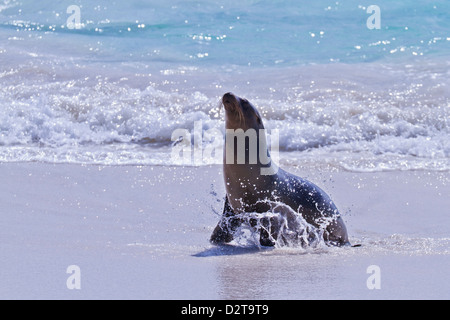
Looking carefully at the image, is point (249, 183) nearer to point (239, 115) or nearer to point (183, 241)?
point (239, 115)

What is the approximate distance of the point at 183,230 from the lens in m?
5.70

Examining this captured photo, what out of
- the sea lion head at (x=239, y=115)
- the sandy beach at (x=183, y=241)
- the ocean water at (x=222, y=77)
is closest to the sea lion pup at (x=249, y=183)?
the sea lion head at (x=239, y=115)

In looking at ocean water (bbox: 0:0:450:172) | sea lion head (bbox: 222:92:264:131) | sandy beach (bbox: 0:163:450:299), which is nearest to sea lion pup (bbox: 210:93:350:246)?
sea lion head (bbox: 222:92:264:131)

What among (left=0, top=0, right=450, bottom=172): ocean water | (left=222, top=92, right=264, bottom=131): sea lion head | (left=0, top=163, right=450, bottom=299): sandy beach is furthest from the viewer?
(left=0, top=0, right=450, bottom=172): ocean water

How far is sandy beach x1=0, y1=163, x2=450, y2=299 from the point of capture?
13.2 feet

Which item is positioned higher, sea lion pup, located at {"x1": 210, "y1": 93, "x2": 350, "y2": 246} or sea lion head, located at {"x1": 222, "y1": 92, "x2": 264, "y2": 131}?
sea lion head, located at {"x1": 222, "y1": 92, "x2": 264, "y2": 131}

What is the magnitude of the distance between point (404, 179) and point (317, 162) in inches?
40.7

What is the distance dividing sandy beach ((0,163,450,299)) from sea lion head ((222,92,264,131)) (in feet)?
1.85

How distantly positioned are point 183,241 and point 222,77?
25.0 ft

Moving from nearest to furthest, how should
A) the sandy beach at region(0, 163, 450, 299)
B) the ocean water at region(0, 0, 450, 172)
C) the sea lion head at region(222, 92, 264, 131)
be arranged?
1. the sandy beach at region(0, 163, 450, 299)
2. the sea lion head at region(222, 92, 264, 131)
3. the ocean water at region(0, 0, 450, 172)

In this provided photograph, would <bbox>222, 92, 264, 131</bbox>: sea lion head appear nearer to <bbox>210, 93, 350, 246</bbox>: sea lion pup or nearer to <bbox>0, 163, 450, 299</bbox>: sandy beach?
<bbox>210, 93, 350, 246</bbox>: sea lion pup

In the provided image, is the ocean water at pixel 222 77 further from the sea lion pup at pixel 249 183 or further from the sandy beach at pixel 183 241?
the sea lion pup at pixel 249 183
